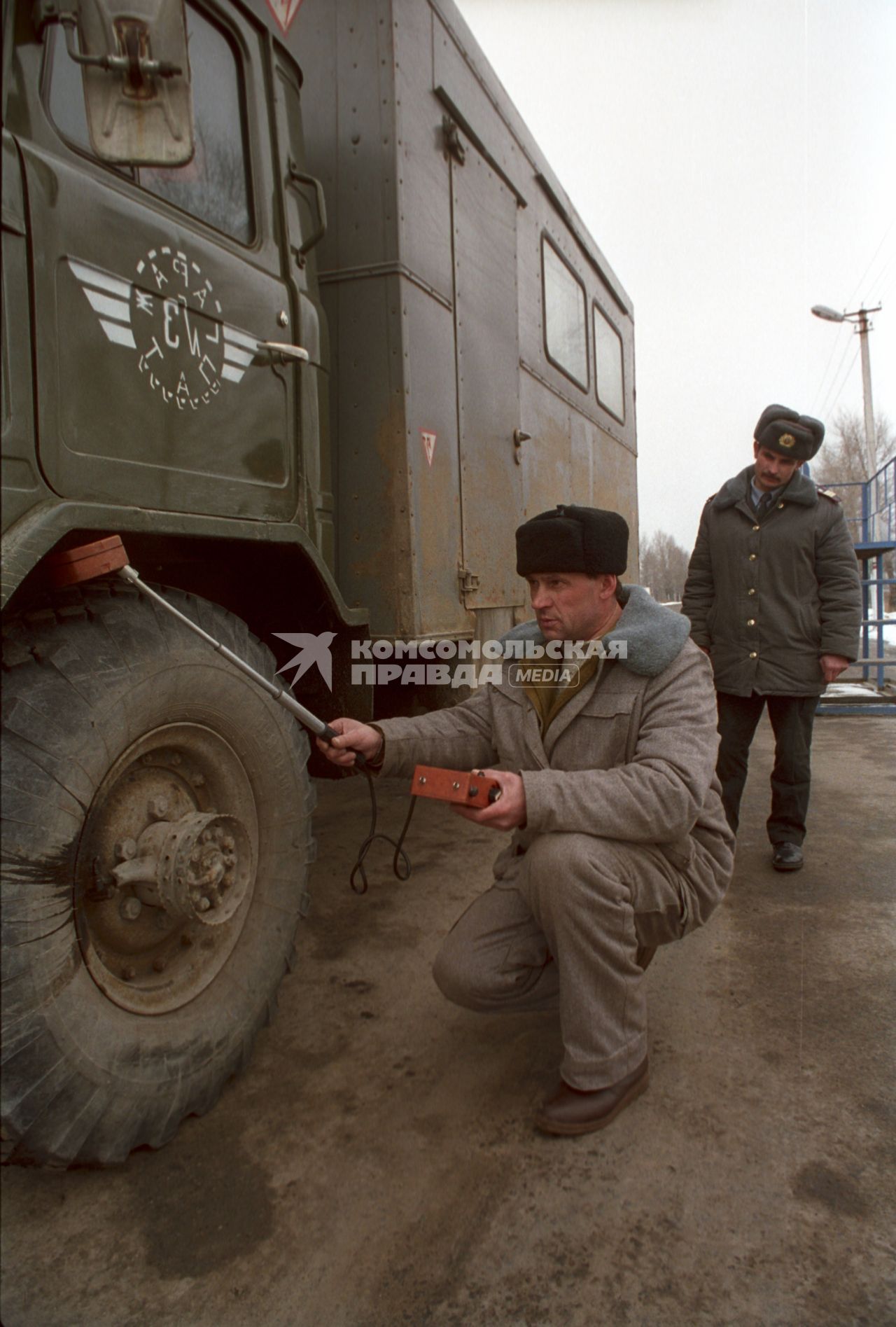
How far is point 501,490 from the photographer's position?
A: 3873mm

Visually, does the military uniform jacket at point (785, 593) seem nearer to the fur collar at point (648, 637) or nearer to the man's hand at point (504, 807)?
the fur collar at point (648, 637)

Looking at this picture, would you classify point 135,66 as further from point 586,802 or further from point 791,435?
point 791,435

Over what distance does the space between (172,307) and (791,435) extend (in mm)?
2359

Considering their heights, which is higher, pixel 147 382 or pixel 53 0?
pixel 53 0

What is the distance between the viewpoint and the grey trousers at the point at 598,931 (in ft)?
6.19

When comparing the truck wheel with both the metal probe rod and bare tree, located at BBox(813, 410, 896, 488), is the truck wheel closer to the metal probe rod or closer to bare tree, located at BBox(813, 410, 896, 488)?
the metal probe rod

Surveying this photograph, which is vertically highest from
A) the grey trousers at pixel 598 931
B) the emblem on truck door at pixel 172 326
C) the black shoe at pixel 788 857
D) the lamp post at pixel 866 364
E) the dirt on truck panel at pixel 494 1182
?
the lamp post at pixel 866 364

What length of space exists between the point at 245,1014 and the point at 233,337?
1633mm

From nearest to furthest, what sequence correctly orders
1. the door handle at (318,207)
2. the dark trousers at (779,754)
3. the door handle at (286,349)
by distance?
the door handle at (286,349)
the door handle at (318,207)
the dark trousers at (779,754)

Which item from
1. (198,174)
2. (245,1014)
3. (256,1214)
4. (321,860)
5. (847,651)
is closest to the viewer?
(256,1214)

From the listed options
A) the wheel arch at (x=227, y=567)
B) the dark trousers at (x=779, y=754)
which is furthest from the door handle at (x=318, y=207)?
the dark trousers at (x=779, y=754)

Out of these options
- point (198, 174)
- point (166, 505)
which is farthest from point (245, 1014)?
point (198, 174)

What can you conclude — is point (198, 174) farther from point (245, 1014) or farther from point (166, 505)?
point (245, 1014)

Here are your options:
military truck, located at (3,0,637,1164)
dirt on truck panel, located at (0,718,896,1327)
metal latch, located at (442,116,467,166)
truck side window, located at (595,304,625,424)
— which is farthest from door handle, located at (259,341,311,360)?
truck side window, located at (595,304,625,424)
